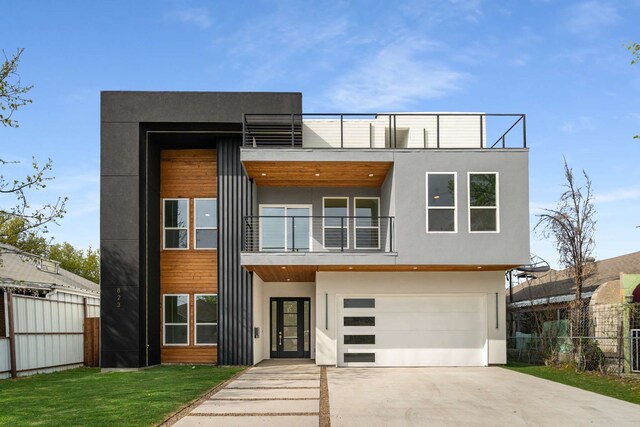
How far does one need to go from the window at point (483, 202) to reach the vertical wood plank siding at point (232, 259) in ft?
22.1

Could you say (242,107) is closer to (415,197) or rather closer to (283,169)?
(283,169)

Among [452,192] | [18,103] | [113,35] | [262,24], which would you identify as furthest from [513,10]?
[18,103]

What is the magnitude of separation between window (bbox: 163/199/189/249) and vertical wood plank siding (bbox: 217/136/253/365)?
1.49 meters

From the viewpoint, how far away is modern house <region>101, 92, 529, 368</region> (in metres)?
16.6

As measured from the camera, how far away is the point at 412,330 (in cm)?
1816

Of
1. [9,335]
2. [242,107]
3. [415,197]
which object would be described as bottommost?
[9,335]

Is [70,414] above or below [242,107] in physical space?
below

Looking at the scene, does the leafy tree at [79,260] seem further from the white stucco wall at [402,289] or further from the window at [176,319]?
the white stucco wall at [402,289]

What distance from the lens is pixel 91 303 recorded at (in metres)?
22.2

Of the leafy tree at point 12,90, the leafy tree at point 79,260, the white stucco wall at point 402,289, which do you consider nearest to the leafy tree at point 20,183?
the leafy tree at point 12,90

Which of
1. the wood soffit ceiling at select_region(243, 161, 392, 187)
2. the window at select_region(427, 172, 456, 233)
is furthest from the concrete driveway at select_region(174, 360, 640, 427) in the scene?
the wood soffit ceiling at select_region(243, 161, 392, 187)

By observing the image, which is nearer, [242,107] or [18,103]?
[18,103]

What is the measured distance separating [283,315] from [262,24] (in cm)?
1041

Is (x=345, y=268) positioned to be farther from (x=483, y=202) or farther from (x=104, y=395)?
(x=104, y=395)
